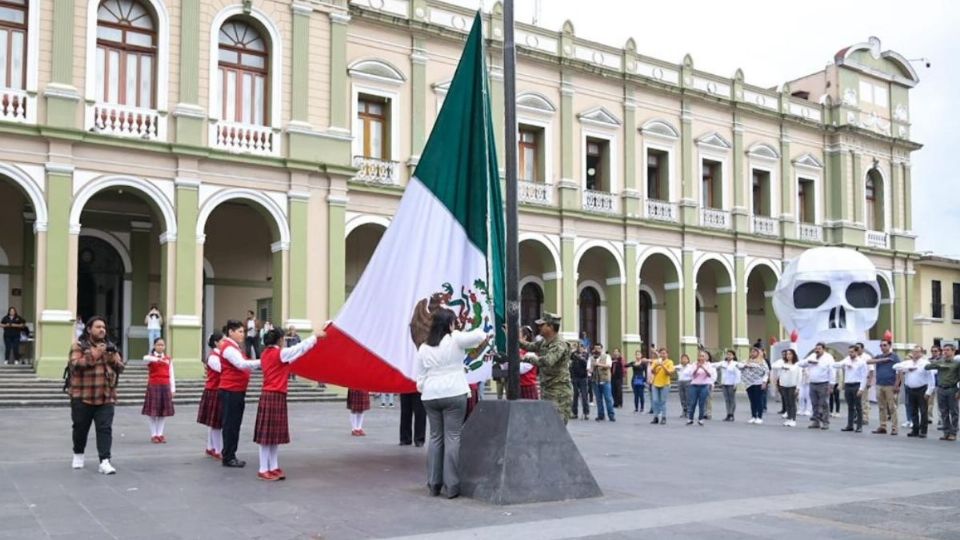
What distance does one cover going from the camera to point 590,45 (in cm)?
3041

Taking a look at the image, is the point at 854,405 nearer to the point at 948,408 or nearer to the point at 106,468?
the point at 948,408

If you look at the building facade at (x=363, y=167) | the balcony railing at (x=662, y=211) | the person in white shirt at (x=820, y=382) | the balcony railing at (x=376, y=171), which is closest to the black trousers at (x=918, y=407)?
the person in white shirt at (x=820, y=382)

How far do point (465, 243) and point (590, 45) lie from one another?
72.1 ft

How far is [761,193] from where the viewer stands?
35688 mm

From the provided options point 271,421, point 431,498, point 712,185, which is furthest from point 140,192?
point 712,185

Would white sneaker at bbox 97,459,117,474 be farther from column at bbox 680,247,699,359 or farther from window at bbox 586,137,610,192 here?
column at bbox 680,247,699,359

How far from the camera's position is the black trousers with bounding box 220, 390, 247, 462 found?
10305 millimetres

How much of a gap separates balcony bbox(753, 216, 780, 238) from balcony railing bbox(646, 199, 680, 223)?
404 cm

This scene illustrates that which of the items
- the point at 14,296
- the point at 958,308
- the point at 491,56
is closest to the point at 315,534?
the point at 14,296

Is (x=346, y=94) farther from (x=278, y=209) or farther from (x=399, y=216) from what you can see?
(x=399, y=216)

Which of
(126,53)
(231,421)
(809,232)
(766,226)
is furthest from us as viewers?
(809,232)

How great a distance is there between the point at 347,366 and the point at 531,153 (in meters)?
20.1

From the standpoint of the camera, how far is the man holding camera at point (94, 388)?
983 cm

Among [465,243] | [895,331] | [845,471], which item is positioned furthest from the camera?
[895,331]
